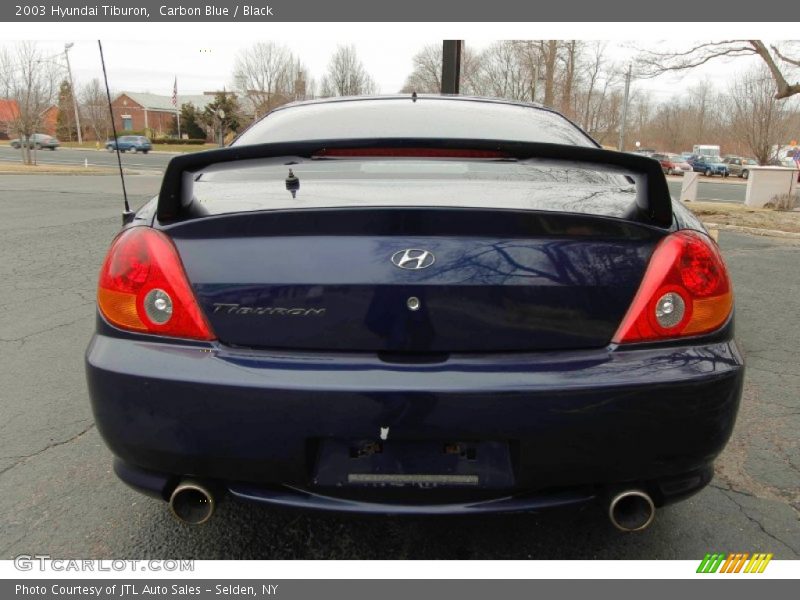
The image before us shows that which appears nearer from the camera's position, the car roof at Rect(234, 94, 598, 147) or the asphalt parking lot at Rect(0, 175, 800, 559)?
the asphalt parking lot at Rect(0, 175, 800, 559)

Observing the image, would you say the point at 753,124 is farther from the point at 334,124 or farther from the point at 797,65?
the point at 334,124

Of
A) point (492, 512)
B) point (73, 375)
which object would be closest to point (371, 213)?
point (492, 512)

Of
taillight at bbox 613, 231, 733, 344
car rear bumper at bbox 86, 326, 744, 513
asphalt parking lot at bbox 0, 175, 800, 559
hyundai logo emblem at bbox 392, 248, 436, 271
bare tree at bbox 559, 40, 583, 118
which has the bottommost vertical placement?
asphalt parking lot at bbox 0, 175, 800, 559

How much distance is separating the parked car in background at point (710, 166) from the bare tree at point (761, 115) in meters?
15.3

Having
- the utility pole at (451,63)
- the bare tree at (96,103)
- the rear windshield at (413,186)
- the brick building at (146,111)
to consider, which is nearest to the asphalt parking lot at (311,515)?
the rear windshield at (413,186)

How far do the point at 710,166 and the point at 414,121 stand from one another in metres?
52.6

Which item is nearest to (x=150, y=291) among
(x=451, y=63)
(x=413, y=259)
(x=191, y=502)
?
(x=191, y=502)

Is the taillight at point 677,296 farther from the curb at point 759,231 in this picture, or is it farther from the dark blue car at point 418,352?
the curb at point 759,231

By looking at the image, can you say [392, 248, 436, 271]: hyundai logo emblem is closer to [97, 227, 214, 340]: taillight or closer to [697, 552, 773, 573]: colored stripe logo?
[97, 227, 214, 340]: taillight

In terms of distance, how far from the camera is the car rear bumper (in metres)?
1.62

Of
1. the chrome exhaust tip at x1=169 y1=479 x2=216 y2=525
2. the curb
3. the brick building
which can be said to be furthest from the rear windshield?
the brick building

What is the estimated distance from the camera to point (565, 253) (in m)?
1.70
